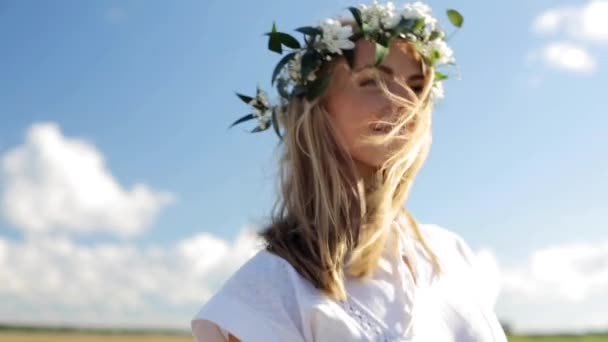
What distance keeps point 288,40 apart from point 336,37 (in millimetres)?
281

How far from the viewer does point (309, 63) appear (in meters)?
3.39

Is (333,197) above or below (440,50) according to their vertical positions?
below

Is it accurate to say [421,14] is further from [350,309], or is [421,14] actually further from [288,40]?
[350,309]

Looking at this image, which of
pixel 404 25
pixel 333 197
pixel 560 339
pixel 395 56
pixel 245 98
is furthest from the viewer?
pixel 560 339

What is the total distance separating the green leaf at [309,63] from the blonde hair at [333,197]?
0.19 feet

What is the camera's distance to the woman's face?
3.15 meters

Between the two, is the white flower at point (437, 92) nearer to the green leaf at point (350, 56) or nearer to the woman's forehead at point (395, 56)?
the woman's forehead at point (395, 56)

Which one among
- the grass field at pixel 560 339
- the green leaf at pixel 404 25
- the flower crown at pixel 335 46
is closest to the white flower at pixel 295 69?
the flower crown at pixel 335 46

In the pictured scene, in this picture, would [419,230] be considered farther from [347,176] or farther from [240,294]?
[240,294]

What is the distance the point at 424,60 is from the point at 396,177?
20.9 inches

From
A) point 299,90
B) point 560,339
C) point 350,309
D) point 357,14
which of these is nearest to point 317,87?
point 299,90

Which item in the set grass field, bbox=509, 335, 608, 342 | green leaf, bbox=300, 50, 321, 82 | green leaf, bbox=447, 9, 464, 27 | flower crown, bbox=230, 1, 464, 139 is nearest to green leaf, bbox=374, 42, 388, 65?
flower crown, bbox=230, 1, 464, 139

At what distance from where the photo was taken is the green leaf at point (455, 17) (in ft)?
12.5

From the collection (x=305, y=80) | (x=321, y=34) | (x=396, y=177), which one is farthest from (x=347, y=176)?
(x=321, y=34)
